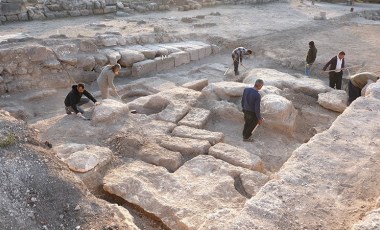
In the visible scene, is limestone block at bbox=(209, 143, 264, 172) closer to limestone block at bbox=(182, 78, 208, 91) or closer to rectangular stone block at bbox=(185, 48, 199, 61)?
limestone block at bbox=(182, 78, 208, 91)

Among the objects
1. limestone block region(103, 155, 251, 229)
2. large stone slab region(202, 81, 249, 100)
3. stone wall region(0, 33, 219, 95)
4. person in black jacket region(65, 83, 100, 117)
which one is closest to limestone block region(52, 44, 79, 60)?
stone wall region(0, 33, 219, 95)

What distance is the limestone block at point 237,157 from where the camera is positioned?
19.8 ft

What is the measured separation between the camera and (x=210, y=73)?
12.0 m

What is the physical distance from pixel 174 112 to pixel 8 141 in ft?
12.1

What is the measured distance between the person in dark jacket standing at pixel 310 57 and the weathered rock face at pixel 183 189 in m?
6.74

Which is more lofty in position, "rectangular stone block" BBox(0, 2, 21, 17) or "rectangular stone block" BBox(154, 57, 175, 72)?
"rectangular stone block" BBox(0, 2, 21, 17)

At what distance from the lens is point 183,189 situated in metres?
5.30

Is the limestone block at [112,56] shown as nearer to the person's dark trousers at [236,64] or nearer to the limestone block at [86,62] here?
the limestone block at [86,62]

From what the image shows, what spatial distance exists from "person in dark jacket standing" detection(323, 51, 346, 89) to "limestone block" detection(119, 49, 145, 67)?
569 cm

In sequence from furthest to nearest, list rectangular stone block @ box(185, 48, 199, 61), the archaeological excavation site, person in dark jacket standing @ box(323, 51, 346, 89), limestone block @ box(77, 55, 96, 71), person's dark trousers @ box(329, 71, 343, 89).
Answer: rectangular stone block @ box(185, 48, 199, 61)
limestone block @ box(77, 55, 96, 71)
person's dark trousers @ box(329, 71, 343, 89)
person in dark jacket standing @ box(323, 51, 346, 89)
the archaeological excavation site

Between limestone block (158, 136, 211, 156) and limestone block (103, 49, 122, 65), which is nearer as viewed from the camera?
limestone block (158, 136, 211, 156)

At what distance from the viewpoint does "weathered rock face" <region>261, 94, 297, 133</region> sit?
779 cm

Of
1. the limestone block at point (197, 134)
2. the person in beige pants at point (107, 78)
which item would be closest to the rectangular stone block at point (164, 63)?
the person in beige pants at point (107, 78)

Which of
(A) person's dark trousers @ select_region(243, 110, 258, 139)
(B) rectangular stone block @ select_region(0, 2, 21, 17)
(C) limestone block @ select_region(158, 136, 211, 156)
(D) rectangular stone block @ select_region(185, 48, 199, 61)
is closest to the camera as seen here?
(C) limestone block @ select_region(158, 136, 211, 156)
